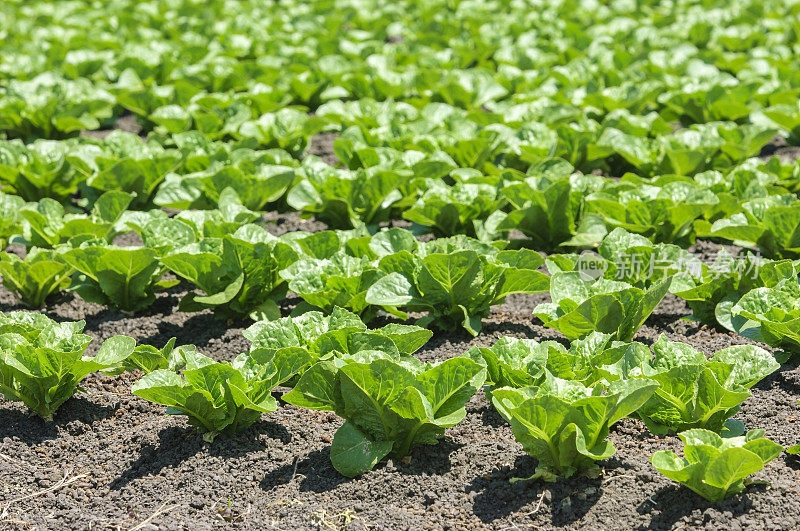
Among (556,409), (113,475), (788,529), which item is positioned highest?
(556,409)

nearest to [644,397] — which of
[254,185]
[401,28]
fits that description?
[254,185]

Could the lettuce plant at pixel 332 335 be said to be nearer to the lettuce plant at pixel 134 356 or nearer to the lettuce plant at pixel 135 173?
the lettuce plant at pixel 134 356

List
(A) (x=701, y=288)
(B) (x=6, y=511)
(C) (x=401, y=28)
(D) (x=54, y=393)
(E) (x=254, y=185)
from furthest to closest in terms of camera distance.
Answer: (C) (x=401, y=28), (E) (x=254, y=185), (A) (x=701, y=288), (D) (x=54, y=393), (B) (x=6, y=511)

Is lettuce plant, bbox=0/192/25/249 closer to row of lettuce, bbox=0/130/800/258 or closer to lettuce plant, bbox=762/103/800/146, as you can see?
row of lettuce, bbox=0/130/800/258

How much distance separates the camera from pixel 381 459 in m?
3.18

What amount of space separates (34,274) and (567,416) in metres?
2.88

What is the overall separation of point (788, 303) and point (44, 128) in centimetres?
558

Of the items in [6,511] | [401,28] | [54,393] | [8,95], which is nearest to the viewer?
[6,511]

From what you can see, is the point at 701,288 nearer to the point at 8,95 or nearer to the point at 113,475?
the point at 113,475

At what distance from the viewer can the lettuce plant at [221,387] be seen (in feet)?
10.4

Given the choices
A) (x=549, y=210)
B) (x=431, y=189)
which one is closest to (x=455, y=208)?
(x=431, y=189)

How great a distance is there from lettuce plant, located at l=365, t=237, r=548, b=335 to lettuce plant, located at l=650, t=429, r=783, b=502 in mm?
1311

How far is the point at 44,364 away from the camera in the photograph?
3.41m

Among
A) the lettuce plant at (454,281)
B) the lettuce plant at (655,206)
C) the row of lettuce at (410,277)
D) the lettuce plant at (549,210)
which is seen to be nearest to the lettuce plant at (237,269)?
the row of lettuce at (410,277)
